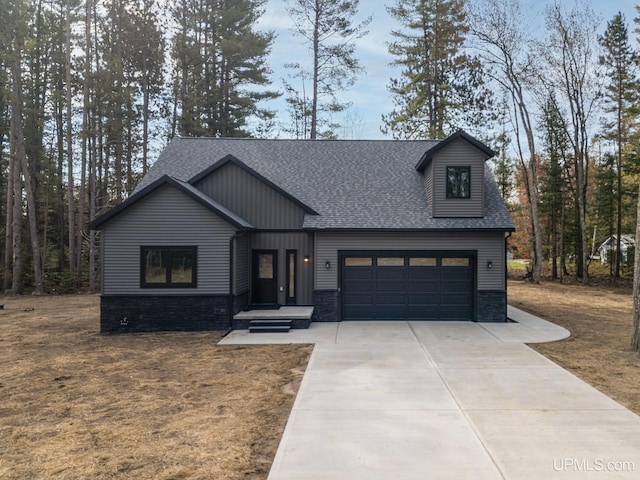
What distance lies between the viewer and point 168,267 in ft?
39.5

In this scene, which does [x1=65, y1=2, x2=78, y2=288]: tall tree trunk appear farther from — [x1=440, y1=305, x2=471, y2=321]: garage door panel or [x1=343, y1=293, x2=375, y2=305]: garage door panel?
[x1=440, y1=305, x2=471, y2=321]: garage door panel

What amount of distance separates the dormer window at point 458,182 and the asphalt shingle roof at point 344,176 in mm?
862

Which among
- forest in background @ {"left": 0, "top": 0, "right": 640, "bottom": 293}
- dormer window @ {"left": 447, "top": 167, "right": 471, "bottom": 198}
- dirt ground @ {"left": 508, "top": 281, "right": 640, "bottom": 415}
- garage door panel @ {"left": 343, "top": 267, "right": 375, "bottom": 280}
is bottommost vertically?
dirt ground @ {"left": 508, "top": 281, "right": 640, "bottom": 415}

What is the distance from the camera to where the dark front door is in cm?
1384

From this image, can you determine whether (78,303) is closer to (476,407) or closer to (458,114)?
(476,407)

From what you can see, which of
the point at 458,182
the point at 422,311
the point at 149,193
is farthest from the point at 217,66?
the point at 422,311

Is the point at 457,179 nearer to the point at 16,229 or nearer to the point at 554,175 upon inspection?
the point at 554,175

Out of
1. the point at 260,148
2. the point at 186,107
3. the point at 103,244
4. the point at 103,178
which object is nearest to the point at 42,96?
the point at 103,178

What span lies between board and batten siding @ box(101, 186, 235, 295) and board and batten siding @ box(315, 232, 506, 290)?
313cm

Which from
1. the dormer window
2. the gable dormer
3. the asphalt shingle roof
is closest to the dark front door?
the asphalt shingle roof

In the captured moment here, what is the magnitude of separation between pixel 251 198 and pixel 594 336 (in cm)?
1115

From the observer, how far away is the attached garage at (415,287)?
13203 mm

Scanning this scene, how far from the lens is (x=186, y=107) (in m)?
25.6

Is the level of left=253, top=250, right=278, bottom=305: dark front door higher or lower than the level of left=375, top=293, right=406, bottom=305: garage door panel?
higher
